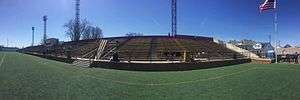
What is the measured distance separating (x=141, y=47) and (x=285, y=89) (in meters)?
37.5

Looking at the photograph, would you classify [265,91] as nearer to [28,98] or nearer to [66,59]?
[28,98]

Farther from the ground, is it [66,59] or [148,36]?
[148,36]

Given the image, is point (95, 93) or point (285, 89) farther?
point (285, 89)

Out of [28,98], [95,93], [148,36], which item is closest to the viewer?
[28,98]

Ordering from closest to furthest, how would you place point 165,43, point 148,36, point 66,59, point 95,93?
point 95,93, point 66,59, point 165,43, point 148,36

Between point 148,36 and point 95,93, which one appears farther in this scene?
point 148,36

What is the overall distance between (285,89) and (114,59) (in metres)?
18.3

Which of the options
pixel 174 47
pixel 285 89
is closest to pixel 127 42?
pixel 174 47

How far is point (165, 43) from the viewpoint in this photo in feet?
172

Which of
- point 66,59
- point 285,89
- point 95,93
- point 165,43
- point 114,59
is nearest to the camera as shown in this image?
point 95,93

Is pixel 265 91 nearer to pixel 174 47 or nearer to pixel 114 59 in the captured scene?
pixel 114 59

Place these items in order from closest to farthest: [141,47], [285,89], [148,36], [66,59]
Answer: [285,89] → [66,59] → [141,47] → [148,36]

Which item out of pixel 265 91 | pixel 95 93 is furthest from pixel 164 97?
pixel 265 91

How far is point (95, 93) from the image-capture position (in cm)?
1078
